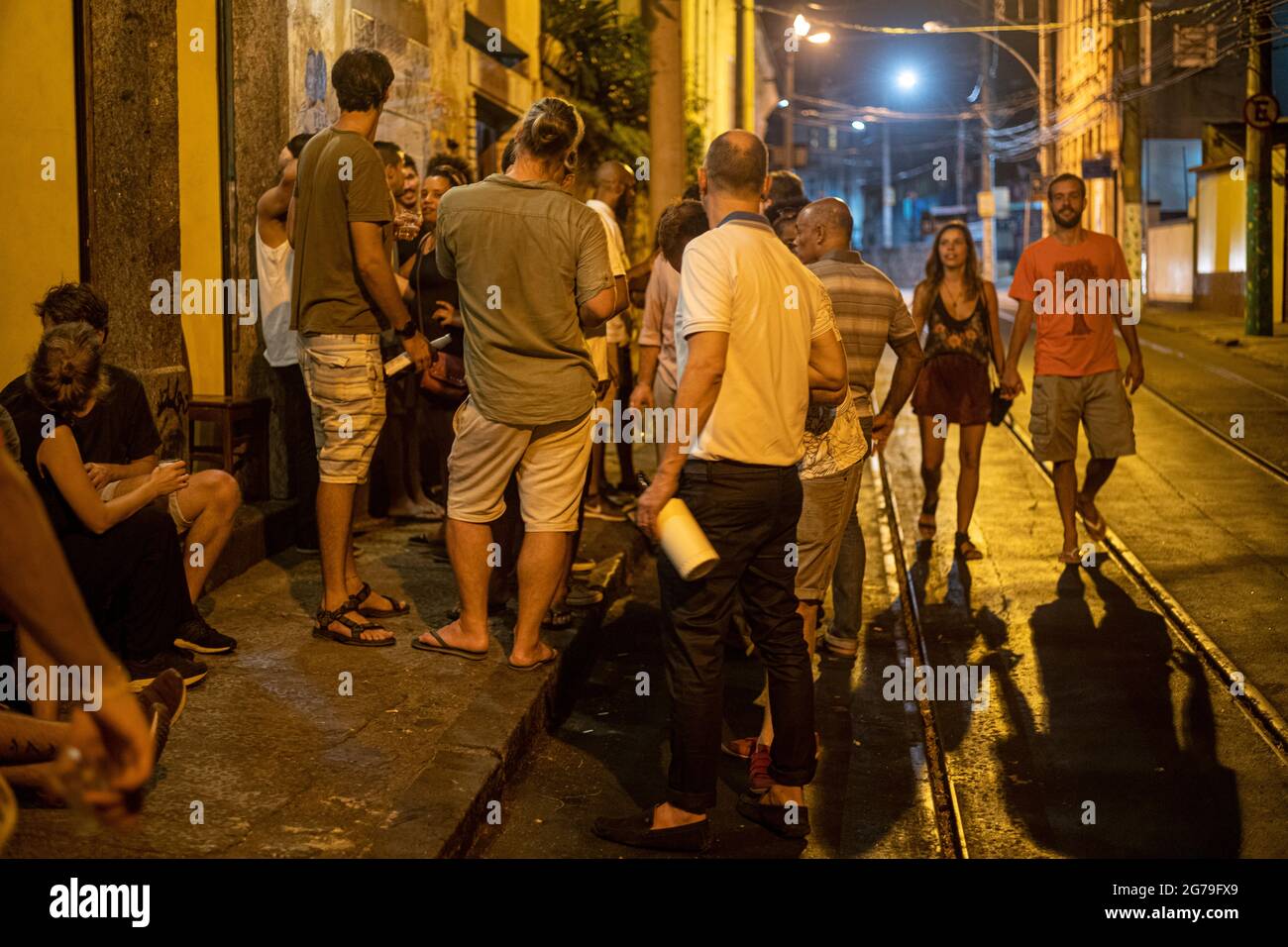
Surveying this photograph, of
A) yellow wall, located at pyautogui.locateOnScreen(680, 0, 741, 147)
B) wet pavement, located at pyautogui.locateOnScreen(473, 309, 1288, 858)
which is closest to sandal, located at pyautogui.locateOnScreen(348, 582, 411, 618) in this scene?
wet pavement, located at pyautogui.locateOnScreen(473, 309, 1288, 858)

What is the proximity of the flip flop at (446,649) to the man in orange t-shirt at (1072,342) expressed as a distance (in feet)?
12.8

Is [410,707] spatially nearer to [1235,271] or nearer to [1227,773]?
[1227,773]

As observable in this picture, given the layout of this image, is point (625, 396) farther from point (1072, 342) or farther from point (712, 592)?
point (712, 592)

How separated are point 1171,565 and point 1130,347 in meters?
1.28

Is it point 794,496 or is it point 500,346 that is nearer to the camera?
point 794,496

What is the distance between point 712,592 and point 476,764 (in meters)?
0.99

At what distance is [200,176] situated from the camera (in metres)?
8.19

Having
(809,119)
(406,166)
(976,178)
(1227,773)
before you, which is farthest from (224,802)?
(976,178)

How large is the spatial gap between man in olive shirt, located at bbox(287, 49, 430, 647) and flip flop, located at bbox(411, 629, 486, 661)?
0.14 metres

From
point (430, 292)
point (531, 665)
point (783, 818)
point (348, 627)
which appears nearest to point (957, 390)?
point (430, 292)

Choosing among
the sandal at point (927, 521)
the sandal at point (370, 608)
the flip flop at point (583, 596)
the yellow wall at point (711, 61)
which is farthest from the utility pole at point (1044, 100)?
the sandal at point (370, 608)

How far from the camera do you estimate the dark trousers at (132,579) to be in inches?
206

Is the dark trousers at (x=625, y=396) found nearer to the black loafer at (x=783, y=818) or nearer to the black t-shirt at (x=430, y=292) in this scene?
the black t-shirt at (x=430, y=292)
